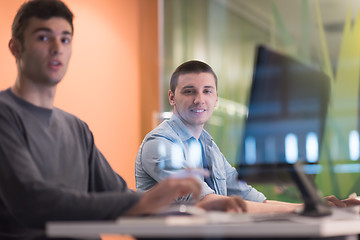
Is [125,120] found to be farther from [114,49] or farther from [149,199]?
[149,199]

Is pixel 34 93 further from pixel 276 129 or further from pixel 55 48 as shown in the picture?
pixel 276 129

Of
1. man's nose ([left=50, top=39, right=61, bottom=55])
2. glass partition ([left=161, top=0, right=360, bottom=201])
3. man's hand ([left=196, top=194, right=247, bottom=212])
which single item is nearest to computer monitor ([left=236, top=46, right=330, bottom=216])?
man's hand ([left=196, top=194, right=247, bottom=212])

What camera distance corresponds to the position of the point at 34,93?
1.29 meters

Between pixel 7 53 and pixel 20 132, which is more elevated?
pixel 7 53

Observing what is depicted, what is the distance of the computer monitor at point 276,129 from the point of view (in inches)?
43.9

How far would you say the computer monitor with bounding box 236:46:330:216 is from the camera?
1114 mm

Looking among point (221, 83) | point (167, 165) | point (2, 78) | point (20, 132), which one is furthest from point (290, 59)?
point (221, 83)

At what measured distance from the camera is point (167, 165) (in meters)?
1.90

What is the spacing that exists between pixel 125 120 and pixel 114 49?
605 mm

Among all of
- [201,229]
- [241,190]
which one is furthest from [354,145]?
[201,229]

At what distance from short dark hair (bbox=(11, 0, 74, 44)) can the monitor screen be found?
0.60 m

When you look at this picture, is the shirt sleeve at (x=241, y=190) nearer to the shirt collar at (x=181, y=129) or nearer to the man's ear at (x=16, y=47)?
the shirt collar at (x=181, y=129)

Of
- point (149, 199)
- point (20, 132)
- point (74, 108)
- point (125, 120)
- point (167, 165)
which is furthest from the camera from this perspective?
point (125, 120)

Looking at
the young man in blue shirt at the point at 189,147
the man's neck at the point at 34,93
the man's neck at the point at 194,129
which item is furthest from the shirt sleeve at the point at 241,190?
the man's neck at the point at 34,93
